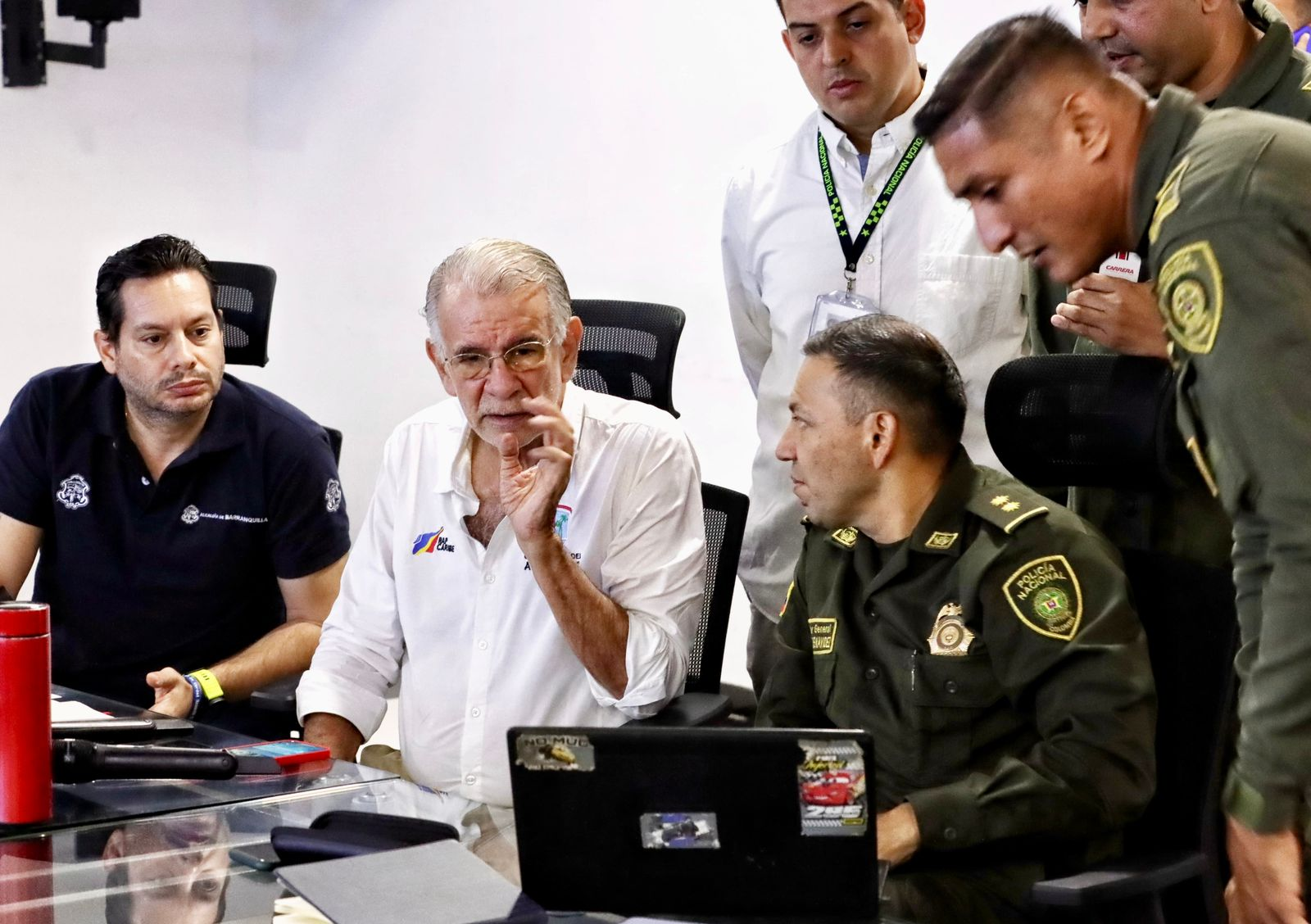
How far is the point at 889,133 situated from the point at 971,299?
36cm

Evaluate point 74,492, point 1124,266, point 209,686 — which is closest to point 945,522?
point 1124,266

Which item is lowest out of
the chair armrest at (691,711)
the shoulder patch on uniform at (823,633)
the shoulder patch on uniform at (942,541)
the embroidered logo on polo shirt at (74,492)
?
the chair armrest at (691,711)

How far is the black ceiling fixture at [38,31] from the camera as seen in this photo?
5.38 metres

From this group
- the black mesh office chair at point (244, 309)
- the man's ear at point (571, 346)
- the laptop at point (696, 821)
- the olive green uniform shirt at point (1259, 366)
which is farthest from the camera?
the black mesh office chair at point (244, 309)

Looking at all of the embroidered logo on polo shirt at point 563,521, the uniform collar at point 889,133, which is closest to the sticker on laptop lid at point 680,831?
the embroidered logo on polo shirt at point 563,521

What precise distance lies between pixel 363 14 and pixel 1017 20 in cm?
453

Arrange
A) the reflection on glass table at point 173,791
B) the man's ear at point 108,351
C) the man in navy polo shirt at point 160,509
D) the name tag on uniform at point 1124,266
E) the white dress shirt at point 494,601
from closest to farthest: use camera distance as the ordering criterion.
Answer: the reflection on glass table at point 173,791, the name tag on uniform at point 1124,266, the white dress shirt at point 494,601, the man in navy polo shirt at point 160,509, the man's ear at point 108,351

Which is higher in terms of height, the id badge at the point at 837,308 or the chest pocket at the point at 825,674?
the id badge at the point at 837,308

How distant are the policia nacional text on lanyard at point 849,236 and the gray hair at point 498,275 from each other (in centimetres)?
50

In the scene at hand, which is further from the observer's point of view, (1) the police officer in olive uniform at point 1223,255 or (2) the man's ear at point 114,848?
(2) the man's ear at point 114,848

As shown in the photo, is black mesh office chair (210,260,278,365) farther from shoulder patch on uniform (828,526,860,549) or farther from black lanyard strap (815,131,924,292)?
shoulder patch on uniform (828,526,860,549)

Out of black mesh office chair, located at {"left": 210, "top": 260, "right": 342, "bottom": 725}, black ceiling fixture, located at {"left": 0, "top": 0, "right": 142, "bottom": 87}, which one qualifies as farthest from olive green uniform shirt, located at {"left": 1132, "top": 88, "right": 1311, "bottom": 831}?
black ceiling fixture, located at {"left": 0, "top": 0, "right": 142, "bottom": 87}

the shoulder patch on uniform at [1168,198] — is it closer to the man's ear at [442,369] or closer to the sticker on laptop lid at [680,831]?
the sticker on laptop lid at [680,831]

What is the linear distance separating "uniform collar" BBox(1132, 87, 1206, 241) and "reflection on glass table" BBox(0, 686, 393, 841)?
48.1 inches
